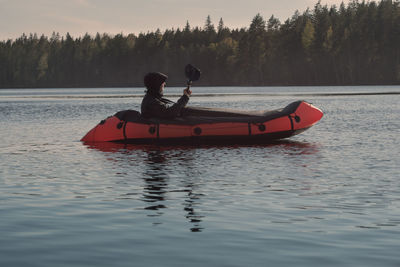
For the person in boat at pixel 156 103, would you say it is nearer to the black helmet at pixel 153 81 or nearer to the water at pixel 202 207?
the black helmet at pixel 153 81

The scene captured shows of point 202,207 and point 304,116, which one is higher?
point 304,116

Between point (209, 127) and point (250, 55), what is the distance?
410 ft

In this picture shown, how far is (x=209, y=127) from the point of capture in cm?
1714

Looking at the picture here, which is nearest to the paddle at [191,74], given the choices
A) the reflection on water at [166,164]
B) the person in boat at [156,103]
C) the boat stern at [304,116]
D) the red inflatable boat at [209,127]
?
the person in boat at [156,103]

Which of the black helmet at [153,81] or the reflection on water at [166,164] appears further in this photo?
the black helmet at [153,81]

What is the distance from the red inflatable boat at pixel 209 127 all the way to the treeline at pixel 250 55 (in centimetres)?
10481

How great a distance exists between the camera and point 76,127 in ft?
83.3

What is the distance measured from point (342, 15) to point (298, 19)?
1028 cm

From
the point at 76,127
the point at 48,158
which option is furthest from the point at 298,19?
the point at 48,158

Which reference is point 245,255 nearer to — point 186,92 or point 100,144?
point 186,92

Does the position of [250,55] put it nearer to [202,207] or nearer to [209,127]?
[209,127]

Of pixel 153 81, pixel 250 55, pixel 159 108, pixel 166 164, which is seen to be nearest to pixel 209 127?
pixel 159 108

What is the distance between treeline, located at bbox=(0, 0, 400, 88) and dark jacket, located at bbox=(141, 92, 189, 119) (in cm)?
10621

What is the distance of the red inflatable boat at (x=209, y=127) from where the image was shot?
17.2m
